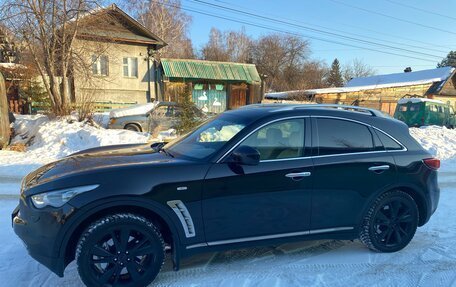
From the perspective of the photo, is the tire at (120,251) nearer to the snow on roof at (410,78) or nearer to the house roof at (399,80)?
the house roof at (399,80)

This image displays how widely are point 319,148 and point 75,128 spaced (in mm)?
9216

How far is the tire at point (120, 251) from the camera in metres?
2.68

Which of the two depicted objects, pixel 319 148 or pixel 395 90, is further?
pixel 395 90

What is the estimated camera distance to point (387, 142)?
3.65 metres

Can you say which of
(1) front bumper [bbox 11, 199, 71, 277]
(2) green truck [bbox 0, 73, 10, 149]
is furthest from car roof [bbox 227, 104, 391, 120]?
(2) green truck [bbox 0, 73, 10, 149]

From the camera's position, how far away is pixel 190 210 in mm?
2906

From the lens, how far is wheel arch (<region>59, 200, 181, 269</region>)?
8.66 feet

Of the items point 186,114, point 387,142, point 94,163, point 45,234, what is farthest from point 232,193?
point 186,114

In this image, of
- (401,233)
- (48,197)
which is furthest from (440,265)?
(48,197)

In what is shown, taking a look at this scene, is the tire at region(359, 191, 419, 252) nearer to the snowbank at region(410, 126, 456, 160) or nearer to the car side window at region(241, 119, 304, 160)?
the car side window at region(241, 119, 304, 160)

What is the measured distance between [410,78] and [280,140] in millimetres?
39979

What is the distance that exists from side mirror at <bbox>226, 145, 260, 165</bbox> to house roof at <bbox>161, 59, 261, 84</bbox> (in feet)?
63.1

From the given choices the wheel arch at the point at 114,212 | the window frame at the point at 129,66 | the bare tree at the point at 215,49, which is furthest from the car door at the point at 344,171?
Result: the bare tree at the point at 215,49

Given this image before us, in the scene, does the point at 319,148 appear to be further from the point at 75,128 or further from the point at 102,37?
the point at 102,37
